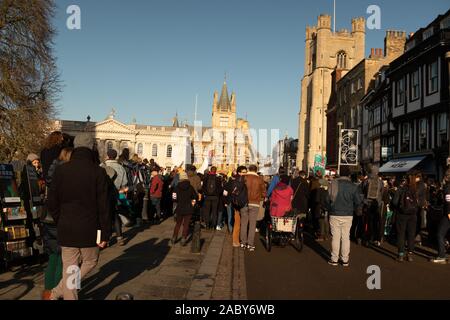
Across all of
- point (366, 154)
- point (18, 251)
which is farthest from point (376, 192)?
point (366, 154)

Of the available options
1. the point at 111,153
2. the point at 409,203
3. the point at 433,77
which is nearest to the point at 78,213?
the point at 111,153

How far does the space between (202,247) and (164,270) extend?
10.6 feet

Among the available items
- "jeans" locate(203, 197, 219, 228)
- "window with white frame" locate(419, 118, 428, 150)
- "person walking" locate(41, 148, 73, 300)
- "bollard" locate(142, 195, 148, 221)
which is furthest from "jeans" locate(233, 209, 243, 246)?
"window with white frame" locate(419, 118, 428, 150)

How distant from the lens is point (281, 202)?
36.9ft

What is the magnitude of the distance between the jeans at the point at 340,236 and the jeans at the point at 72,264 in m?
5.65

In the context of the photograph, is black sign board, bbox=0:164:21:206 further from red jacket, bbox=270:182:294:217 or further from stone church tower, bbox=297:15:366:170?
stone church tower, bbox=297:15:366:170

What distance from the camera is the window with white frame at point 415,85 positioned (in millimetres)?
27484

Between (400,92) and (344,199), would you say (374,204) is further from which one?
(400,92)

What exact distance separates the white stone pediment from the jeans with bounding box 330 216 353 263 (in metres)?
113

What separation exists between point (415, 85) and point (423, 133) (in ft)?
10.5

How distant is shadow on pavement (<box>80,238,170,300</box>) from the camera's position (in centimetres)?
648

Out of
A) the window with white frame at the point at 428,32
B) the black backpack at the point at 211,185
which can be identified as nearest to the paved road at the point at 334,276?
the black backpack at the point at 211,185

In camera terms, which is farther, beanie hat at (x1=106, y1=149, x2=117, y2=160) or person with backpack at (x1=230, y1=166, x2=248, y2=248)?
person with backpack at (x1=230, y1=166, x2=248, y2=248)

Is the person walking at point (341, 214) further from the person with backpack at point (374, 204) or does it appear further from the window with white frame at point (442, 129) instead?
the window with white frame at point (442, 129)
